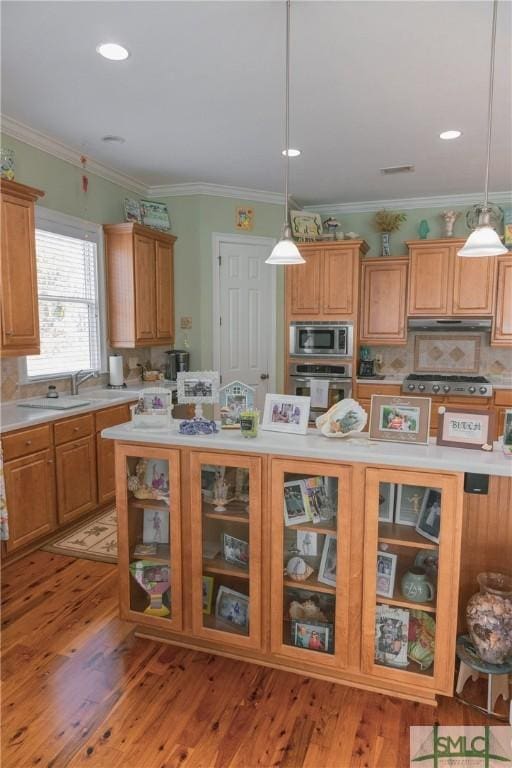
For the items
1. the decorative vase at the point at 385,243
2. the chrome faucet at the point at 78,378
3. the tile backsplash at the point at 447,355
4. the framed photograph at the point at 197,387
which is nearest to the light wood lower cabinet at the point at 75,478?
the chrome faucet at the point at 78,378

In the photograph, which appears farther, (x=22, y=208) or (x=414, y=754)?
(x=22, y=208)

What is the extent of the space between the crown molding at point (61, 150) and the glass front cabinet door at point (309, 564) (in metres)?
3.10

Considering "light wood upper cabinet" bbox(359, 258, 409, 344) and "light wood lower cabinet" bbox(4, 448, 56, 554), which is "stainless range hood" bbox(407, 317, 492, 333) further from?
"light wood lower cabinet" bbox(4, 448, 56, 554)

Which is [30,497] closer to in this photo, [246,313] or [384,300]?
[246,313]

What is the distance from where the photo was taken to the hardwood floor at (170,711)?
70.2 inches

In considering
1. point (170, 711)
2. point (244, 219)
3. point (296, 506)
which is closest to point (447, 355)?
point (244, 219)

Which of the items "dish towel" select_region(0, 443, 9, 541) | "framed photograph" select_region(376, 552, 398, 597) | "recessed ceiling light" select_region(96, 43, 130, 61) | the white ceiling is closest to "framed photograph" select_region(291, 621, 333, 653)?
"framed photograph" select_region(376, 552, 398, 597)

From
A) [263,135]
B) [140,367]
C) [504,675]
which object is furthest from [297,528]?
[140,367]

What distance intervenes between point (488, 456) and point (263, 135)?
2854 mm

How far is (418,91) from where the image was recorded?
2959 mm

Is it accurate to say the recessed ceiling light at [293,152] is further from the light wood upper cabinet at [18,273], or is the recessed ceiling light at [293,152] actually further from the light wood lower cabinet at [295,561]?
the light wood lower cabinet at [295,561]

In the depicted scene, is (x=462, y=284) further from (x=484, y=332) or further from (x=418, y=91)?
(x=418, y=91)

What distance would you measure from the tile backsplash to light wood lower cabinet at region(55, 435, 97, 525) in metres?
3.36

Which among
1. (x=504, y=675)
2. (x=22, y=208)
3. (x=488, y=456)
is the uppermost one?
(x=22, y=208)
